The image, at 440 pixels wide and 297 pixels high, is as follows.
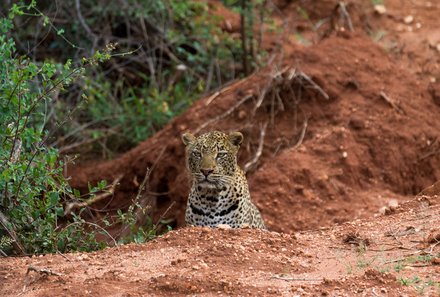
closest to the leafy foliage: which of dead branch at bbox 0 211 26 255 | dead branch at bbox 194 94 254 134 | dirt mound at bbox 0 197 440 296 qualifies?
dead branch at bbox 0 211 26 255

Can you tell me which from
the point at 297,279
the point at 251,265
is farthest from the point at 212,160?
the point at 297,279

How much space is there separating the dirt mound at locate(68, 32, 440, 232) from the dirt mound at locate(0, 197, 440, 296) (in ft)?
12.0

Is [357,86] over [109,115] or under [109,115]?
over

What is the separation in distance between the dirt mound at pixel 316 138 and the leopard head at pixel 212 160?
1822 mm

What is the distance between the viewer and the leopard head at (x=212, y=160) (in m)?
9.41

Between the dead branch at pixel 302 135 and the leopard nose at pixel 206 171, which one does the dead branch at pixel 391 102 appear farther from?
the leopard nose at pixel 206 171

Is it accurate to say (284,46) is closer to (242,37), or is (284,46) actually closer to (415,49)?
(242,37)

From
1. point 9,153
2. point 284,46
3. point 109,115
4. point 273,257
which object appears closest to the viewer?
point 273,257

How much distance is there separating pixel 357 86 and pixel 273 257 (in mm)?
5737

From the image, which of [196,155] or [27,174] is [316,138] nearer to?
[196,155]

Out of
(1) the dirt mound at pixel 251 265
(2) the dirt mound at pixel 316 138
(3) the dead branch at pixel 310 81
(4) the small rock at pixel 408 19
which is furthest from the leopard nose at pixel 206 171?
(4) the small rock at pixel 408 19

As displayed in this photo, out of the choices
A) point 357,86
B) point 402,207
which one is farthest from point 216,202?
point 357,86

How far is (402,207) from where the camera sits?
27.2ft

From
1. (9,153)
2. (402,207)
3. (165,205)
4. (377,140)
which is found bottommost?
(165,205)
